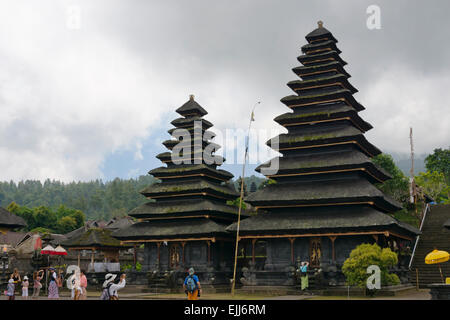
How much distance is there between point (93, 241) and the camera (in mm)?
42094

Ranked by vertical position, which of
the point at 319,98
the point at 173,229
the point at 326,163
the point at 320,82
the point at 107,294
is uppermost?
the point at 320,82

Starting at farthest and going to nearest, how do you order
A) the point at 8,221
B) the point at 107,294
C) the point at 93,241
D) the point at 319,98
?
the point at 93,241
the point at 319,98
the point at 8,221
the point at 107,294

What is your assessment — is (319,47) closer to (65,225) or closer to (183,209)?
(183,209)

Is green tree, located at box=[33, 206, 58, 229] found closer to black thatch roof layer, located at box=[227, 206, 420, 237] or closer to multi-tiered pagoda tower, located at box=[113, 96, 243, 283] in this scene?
multi-tiered pagoda tower, located at box=[113, 96, 243, 283]

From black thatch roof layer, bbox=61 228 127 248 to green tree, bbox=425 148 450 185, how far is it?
64000 millimetres

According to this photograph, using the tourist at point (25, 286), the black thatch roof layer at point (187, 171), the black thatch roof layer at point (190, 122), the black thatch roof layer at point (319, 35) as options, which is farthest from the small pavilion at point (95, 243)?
the black thatch roof layer at point (319, 35)

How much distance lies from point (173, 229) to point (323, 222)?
12.4 meters

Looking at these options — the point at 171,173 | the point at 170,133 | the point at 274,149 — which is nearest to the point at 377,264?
the point at 274,149

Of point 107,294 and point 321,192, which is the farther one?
point 321,192

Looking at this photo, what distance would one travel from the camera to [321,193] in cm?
3366

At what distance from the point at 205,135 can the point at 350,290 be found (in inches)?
804

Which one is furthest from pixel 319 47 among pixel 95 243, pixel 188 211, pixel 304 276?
pixel 95 243

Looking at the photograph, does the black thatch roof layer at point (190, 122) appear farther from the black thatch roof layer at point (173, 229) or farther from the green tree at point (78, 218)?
the green tree at point (78, 218)

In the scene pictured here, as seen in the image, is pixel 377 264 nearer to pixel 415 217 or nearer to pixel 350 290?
pixel 350 290
